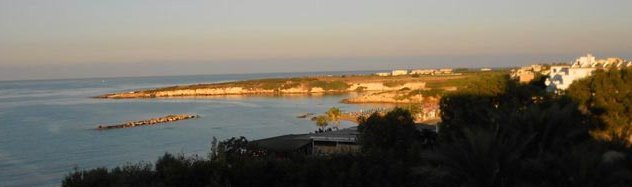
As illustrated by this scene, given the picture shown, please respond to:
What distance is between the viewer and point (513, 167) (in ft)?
47.1

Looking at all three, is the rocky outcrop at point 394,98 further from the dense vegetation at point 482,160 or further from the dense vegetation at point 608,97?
the dense vegetation at point 608,97

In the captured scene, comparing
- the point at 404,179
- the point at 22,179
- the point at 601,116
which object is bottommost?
the point at 22,179

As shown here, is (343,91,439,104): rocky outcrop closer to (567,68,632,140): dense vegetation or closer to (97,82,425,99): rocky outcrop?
(97,82,425,99): rocky outcrop

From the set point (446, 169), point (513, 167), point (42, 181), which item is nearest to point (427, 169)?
point (446, 169)

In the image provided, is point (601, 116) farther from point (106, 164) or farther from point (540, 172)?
point (106, 164)

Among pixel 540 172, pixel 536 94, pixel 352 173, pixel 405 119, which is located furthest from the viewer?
pixel 405 119

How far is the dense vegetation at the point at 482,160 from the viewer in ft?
45.0

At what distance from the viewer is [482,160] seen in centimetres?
1418

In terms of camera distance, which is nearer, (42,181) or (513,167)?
(513,167)

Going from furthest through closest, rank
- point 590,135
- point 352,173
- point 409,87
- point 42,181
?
point 409,87 < point 42,181 < point 590,135 < point 352,173

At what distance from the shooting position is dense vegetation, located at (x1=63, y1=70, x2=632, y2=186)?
45.0 ft

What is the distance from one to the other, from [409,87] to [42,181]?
76.8 m

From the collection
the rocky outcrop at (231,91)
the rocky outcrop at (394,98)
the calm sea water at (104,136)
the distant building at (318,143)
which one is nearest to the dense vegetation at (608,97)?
the distant building at (318,143)

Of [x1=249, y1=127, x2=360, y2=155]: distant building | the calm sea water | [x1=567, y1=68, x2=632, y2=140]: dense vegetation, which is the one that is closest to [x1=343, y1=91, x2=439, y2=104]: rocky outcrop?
the calm sea water
